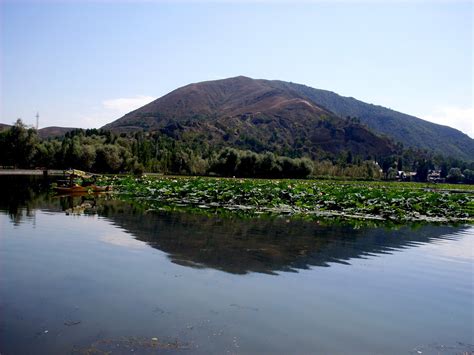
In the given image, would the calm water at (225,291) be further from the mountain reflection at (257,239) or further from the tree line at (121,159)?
the tree line at (121,159)

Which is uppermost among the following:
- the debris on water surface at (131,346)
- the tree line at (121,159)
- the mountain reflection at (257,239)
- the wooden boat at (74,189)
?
the tree line at (121,159)

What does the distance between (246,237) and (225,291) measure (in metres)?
8.94

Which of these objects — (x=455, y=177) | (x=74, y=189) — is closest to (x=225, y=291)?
(x=74, y=189)

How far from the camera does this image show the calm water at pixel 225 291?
9.53 metres

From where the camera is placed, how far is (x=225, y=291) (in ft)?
42.2

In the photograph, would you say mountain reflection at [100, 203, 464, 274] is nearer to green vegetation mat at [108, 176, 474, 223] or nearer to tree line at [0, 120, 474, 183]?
green vegetation mat at [108, 176, 474, 223]

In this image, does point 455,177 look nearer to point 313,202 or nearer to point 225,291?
point 313,202

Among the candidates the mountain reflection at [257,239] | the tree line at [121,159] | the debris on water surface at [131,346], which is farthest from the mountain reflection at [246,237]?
the tree line at [121,159]

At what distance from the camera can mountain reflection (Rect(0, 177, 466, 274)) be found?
17.2m

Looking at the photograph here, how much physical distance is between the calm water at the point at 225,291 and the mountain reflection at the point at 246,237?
0.34 feet

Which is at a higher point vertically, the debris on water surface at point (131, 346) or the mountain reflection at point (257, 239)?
the mountain reflection at point (257, 239)

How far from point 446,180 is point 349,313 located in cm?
20312

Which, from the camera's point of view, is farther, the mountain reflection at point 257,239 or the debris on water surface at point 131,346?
the mountain reflection at point 257,239

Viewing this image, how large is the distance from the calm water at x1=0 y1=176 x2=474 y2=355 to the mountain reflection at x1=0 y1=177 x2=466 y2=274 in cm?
10
